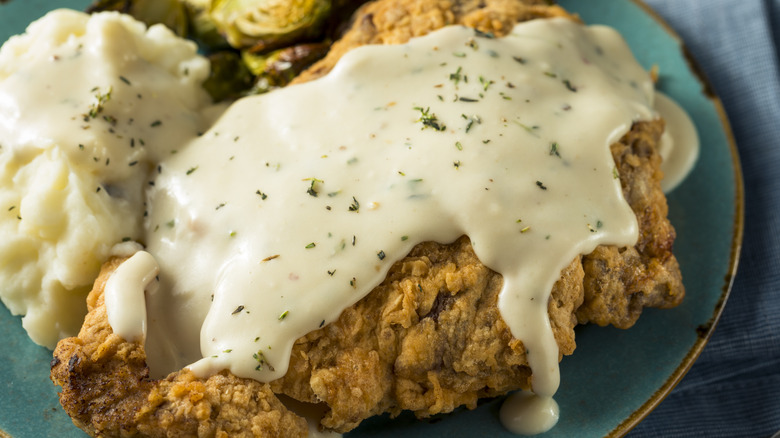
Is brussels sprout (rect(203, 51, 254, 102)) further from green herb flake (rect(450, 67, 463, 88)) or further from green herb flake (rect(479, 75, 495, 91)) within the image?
green herb flake (rect(479, 75, 495, 91))

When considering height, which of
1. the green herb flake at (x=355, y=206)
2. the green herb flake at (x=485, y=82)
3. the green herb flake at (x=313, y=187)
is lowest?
the green herb flake at (x=355, y=206)

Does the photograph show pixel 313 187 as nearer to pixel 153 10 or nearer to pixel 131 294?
pixel 131 294

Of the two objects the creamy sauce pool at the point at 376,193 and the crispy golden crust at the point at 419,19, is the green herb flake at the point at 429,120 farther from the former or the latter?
the crispy golden crust at the point at 419,19

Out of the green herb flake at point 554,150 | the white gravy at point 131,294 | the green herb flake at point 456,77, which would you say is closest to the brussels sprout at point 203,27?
the green herb flake at point 456,77

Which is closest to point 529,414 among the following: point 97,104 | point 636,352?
point 636,352

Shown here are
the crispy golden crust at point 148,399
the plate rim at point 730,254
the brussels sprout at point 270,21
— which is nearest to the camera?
the crispy golden crust at point 148,399

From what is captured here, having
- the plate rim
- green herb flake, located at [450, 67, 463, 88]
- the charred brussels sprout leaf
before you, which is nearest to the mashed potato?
the charred brussels sprout leaf
